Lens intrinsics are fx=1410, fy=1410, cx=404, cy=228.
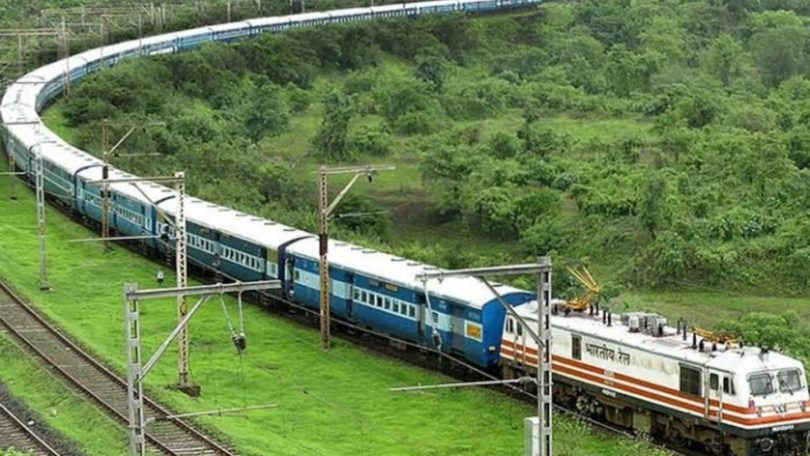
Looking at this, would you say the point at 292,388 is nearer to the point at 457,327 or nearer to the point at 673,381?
the point at 457,327

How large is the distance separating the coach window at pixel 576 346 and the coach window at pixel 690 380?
329cm

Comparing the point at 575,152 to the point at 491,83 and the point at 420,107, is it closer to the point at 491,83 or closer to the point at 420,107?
the point at 420,107

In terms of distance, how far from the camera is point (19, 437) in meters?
31.2

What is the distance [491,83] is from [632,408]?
6428 centimetres

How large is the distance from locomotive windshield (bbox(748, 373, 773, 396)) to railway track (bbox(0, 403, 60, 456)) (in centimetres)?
1453

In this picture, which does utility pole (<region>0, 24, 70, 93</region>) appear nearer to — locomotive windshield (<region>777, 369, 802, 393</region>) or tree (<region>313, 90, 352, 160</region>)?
tree (<region>313, 90, 352, 160</region>)

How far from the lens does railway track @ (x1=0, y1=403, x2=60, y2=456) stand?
30141 mm

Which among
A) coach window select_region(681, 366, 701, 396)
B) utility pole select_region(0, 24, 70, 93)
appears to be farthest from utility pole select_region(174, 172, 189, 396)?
utility pole select_region(0, 24, 70, 93)

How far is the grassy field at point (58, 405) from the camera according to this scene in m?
31.0

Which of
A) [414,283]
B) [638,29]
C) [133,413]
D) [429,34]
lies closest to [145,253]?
[414,283]

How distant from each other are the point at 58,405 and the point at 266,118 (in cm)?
4798

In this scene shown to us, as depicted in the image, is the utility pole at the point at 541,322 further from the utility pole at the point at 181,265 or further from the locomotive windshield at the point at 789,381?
the utility pole at the point at 181,265

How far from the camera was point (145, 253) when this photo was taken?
52.3 m

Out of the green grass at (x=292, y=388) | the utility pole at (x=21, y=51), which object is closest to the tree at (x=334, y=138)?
the utility pole at (x=21, y=51)
